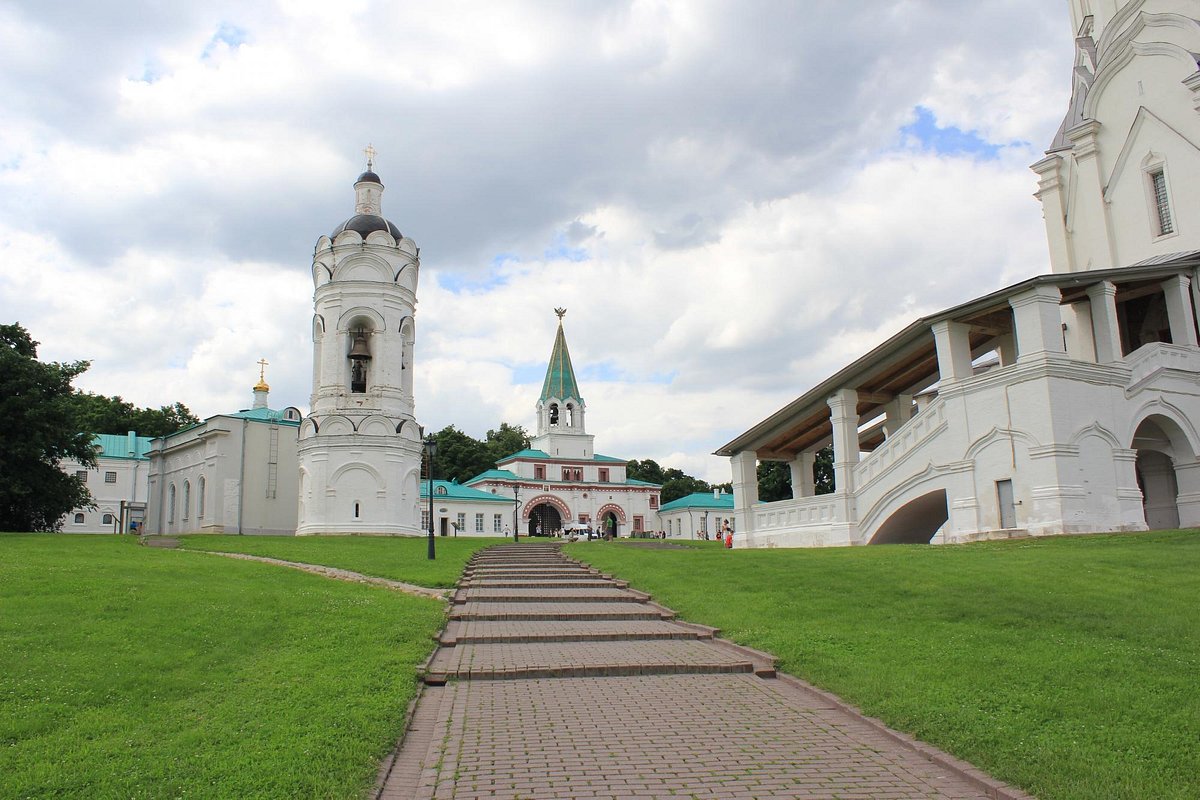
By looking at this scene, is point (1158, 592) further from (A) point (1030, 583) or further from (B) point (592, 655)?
(B) point (592, 655)

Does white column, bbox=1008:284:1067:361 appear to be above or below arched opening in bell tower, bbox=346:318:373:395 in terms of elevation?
below

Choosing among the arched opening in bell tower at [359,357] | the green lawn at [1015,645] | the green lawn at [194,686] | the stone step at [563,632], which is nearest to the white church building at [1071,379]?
the green lawn at [1015,645]

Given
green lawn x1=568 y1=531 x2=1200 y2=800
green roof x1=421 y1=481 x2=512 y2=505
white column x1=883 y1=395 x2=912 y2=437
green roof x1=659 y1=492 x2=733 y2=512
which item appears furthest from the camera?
green roof x1=659 y1=492 x2=733 y2=512

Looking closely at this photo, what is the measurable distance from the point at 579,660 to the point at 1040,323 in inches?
618

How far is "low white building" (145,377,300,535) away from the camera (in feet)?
143

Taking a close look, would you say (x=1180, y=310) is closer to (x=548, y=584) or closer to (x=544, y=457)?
(x=548, y=584)

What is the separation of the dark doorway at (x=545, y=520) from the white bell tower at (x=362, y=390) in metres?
32.4

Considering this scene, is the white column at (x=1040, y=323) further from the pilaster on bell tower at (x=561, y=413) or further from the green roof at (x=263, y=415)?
the pilaster on bell tower at (x=561, y=413)

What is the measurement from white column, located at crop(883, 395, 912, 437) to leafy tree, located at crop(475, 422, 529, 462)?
5871cm

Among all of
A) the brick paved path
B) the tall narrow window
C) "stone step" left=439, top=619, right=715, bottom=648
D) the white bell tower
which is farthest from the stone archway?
the white bell tower

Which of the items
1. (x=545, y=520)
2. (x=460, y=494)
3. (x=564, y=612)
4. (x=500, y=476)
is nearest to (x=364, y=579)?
(x=564, y=612)

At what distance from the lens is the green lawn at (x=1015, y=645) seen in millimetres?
A: 5953

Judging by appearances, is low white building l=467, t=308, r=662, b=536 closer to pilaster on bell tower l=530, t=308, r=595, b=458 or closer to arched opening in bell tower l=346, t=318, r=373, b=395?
pilaster on bell tower l=530, t=308, r=595, b=458

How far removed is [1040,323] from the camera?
20.6 metres
